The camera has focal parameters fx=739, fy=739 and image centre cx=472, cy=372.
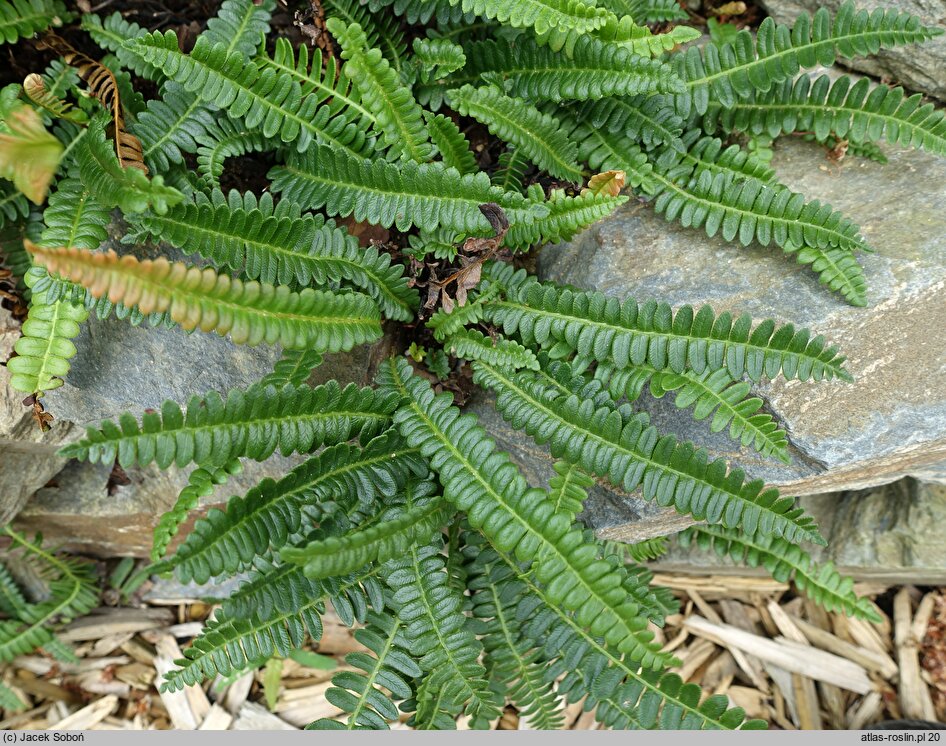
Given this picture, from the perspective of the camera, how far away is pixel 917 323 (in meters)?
2.29

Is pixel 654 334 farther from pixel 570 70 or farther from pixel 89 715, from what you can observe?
pixel 89 715

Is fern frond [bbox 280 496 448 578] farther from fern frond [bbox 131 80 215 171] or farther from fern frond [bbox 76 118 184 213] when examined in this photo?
fern frond [bbox 131 80 215 171]

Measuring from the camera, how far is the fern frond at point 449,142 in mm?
2402

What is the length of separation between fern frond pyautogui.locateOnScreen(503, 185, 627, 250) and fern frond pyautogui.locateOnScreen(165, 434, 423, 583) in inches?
30.7

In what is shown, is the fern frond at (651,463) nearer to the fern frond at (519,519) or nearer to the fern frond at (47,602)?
the fern frond at (519,519)

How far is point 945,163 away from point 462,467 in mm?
1957

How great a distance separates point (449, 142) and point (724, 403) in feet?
3.99

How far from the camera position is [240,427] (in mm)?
1967

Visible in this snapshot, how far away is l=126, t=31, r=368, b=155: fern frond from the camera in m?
2.20

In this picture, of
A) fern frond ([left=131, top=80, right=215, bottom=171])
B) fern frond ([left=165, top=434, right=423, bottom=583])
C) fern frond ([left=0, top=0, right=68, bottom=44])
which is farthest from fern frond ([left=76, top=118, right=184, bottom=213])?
fern frond ([left=165, top=434, right=423, bottom=583])

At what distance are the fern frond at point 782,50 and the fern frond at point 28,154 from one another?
1.92 meters

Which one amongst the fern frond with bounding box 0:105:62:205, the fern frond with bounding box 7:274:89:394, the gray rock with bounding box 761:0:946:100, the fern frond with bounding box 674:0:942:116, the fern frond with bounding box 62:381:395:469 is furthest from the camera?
the gray rock with bounding box 761:0:946:100

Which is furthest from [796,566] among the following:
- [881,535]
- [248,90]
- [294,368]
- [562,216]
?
[248,90]
